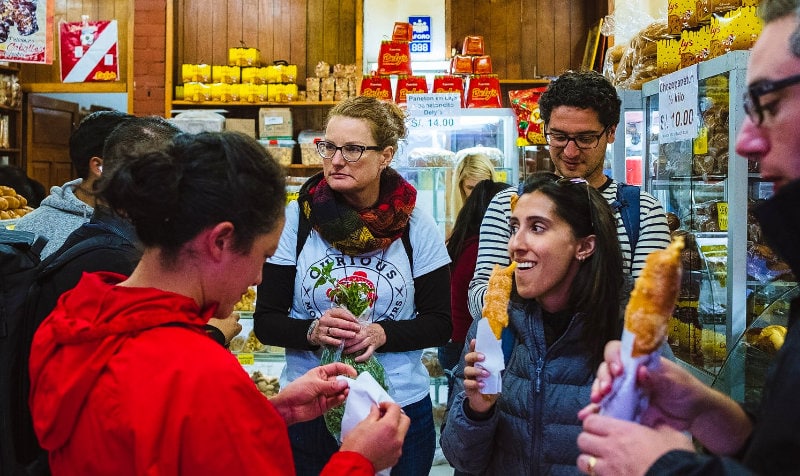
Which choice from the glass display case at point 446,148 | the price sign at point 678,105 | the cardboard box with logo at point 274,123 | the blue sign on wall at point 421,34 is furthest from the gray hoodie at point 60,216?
the blue sign on wall at point 421,34

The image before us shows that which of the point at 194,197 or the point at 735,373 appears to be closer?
the point at 194,197

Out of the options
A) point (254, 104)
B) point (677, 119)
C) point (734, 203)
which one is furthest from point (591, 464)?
point (254, 104)

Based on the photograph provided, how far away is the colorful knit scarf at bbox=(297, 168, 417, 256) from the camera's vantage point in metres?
2.45

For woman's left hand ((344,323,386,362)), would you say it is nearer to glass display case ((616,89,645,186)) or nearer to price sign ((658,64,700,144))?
price sign ((658,64,700,144))

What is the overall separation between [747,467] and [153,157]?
988 millimetres

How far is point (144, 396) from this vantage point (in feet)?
3.88

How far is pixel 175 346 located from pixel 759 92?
3.03ft

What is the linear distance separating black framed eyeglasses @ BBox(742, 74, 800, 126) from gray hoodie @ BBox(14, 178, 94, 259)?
2187mm

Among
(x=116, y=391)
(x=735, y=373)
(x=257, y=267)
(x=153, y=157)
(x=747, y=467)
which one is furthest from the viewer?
(x=735, y=373)

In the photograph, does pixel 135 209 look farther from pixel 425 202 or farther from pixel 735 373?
pixel 425 202

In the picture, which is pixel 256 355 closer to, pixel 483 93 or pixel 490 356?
pixel 490 356

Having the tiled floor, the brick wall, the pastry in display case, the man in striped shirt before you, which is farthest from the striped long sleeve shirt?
the brick wall

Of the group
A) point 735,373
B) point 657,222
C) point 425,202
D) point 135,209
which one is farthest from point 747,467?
point 425,202

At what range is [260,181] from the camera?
4.49 feet
